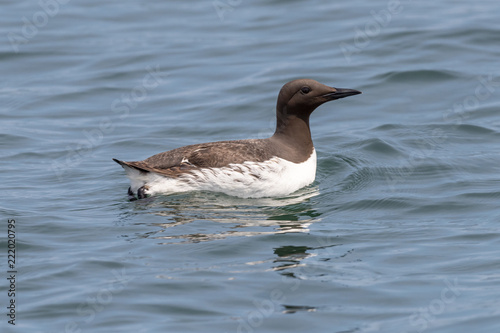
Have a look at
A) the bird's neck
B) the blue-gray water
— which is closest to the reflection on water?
the blue-gray water

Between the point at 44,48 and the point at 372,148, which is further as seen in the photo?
the point at 44,48

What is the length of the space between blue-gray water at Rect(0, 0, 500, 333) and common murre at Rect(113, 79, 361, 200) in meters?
0.21

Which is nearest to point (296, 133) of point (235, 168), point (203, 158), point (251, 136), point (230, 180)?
point (235, 168)

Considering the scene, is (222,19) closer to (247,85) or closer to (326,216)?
(247,85)

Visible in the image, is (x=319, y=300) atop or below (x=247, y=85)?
below

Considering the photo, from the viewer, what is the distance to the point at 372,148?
46.3 ft

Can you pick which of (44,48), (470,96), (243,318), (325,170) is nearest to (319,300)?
(243,318)

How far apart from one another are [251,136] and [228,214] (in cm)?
417

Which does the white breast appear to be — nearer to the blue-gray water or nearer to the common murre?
the common murre

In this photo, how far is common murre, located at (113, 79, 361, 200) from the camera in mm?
11617

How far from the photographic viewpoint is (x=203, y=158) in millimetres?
11648

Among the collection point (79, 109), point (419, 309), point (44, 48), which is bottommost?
point (419, 309)

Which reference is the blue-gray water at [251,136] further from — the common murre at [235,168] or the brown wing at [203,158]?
the brown wing at [203,158]

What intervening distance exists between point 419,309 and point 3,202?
5.94 meters
